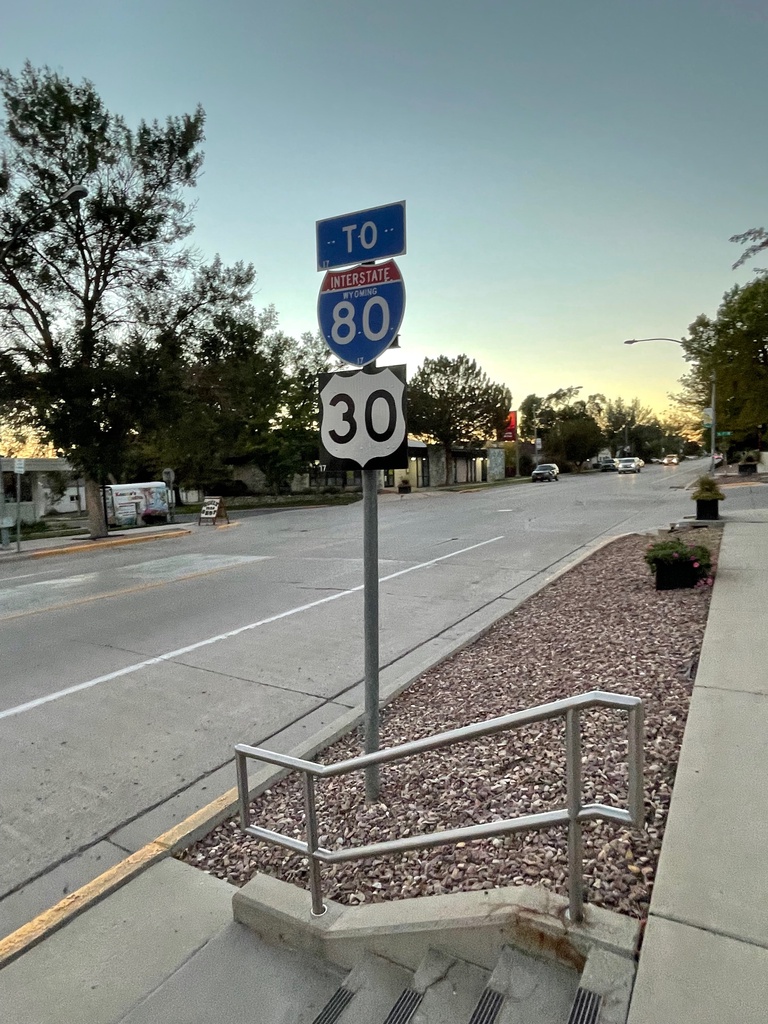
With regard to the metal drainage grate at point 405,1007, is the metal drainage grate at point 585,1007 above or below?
above

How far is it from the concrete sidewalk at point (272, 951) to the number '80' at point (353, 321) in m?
Answer: 2.62

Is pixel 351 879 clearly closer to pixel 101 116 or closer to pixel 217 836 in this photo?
Result: pixel 217 836

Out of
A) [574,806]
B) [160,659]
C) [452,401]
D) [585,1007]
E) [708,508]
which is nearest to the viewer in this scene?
[585,1007]

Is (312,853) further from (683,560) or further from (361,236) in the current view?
(683,560)

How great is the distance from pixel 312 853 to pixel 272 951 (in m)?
0.42

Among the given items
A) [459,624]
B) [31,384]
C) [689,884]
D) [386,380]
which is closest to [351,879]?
[689,884]

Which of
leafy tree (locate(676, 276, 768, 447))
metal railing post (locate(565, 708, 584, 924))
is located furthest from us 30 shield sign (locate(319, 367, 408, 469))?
leafy tree (locate(676, 276, 768, 447))

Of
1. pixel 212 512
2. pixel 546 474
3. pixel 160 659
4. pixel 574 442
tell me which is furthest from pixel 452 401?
pixel 160 659

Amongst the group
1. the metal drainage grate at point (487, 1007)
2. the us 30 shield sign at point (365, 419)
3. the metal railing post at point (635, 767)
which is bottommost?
the metal drainage grate at point (487, 1007)

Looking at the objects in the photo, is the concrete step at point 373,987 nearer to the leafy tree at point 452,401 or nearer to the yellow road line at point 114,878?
the yellow road line at point 114,878

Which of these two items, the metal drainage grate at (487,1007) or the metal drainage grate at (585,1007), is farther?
the metal drainage grate at (487,1007)

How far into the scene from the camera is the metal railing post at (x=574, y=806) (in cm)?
208

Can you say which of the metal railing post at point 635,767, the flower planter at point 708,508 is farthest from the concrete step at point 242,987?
the flower planter at point 708,508

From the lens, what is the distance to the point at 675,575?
7.81 meters
